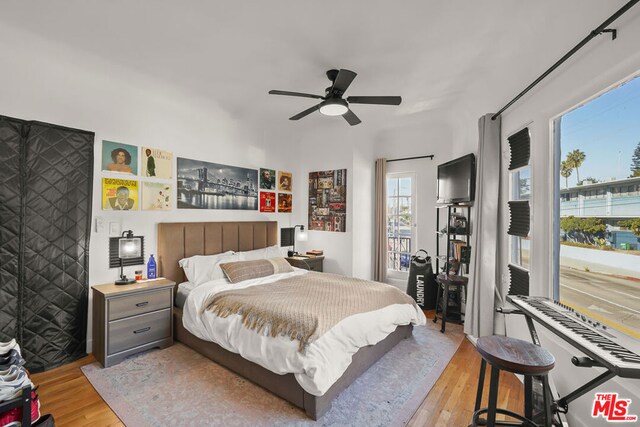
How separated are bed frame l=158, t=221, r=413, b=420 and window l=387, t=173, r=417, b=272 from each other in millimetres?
1892

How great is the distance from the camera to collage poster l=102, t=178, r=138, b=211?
302cm

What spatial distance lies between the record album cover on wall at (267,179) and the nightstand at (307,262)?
121 centimetres

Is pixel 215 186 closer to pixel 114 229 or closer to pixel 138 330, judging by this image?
pixel 114 229

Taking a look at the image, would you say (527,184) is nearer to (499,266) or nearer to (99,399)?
(499,266)

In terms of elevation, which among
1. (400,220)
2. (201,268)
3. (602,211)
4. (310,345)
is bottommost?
(310,345)

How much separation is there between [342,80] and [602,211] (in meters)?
2.05

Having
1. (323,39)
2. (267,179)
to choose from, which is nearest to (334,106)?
(323,39)

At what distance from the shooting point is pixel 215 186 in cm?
403

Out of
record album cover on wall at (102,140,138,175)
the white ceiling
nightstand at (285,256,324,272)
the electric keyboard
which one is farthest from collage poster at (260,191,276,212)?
the electric keyboard

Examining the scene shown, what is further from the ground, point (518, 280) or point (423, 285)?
point (518, 280)

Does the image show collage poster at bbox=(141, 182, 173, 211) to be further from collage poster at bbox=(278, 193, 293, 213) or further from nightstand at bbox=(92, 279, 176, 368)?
collage poster at bbox=(278, 193, 293, 213)

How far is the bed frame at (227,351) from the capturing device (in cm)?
209

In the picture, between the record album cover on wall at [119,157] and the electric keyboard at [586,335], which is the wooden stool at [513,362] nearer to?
the electric keyboard at [586,335]

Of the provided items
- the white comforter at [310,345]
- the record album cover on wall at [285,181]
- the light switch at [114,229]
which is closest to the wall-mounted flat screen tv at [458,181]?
the white comforter at [310,345]
